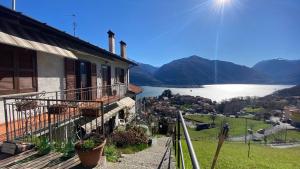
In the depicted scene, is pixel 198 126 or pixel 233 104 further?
pixel 233 104

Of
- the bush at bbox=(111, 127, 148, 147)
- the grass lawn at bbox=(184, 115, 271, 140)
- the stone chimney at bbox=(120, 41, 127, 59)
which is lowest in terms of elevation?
the grass lawn at bbox=(184, 115, 271, 140)

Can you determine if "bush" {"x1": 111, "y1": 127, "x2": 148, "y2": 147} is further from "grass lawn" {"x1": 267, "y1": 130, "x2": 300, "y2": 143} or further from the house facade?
"grass lawn" {"x1": 267, "y1": 130, "x2": 300, "y2": 143}

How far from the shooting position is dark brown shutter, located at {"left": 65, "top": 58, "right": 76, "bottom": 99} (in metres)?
10.8

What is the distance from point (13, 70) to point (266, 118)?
387 ft

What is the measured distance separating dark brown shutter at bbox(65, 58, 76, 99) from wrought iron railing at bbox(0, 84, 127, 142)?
2.1 inches

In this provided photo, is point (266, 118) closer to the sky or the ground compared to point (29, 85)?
closer to the ground

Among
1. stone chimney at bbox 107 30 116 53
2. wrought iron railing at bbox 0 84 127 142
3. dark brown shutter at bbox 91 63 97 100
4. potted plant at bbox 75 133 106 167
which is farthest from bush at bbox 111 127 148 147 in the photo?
stone chimney at bbox 107 30 116 53

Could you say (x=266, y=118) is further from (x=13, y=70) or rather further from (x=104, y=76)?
(x=13, y=70)

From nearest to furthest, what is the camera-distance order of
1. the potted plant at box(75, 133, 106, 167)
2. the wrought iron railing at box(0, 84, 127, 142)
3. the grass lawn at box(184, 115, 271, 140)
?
the potted plant at box(75, 133, 106, 167), the wrought iron railing at box(0, 84, 127, 142), the grass lawn at box(184, 115, 271, 140)

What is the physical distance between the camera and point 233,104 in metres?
124

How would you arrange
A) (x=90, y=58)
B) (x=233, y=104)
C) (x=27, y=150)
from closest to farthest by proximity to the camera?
(x=27, y=150), (x=90, y=58), (x=233, y=104)

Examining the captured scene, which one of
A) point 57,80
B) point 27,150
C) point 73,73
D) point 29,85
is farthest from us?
point 73,73

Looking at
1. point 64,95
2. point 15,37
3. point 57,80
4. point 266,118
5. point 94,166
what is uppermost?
point 15,37

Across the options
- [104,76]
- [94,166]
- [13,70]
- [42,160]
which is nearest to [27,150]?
[42,160]
